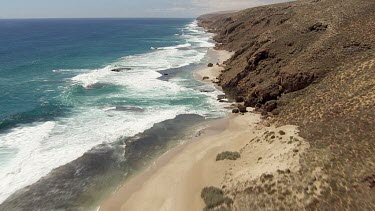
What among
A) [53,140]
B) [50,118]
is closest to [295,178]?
[53,140]

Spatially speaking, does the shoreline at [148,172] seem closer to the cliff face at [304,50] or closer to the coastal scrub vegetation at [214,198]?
the coastal scrub vegetation at [214,198]

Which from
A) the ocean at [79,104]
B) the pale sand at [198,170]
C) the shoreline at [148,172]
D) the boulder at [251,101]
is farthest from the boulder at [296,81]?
the pale sand at [198,170]

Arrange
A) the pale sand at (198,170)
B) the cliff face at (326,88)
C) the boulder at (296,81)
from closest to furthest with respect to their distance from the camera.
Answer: the cliff face at (326,88), the pale sand at (198,170), the boulder at (296,81)

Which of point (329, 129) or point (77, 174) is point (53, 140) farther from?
point (329, 129)

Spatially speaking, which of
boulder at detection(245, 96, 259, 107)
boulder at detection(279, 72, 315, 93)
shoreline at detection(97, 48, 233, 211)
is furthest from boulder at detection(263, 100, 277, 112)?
shoreline at detection(97, 48, 233, 211)

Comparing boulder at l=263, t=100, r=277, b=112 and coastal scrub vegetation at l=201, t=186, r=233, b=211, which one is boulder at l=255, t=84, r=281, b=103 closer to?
boulder at l=263, t=100, r=277, b=112

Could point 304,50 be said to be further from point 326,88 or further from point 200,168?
point 200,168

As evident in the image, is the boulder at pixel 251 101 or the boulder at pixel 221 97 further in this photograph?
the boulder at pixel 221 97
